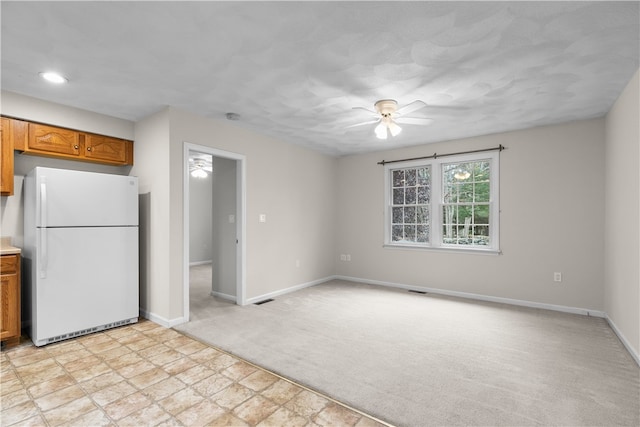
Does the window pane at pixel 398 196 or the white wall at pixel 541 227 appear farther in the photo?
the window pane at pixel 398 196

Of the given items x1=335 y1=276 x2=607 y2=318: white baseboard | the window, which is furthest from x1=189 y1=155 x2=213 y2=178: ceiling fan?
x1=335 y1=276 x2=607 y2=318: white baseboard

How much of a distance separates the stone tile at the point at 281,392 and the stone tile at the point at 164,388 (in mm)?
643

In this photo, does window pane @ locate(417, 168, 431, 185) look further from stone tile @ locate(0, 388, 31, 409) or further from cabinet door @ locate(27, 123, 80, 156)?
stone tile @ locate(0, 388, 31, 409)

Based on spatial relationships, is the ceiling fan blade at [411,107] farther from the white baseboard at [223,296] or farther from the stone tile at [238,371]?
the white baseboard at [223,296]

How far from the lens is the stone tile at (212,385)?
2.21 meters

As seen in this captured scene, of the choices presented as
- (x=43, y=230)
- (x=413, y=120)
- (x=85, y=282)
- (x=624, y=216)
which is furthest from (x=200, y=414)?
(x=624, y=216)

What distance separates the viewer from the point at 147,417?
193 centimetres

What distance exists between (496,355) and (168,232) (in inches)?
138

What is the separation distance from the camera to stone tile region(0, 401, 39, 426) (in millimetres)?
1903

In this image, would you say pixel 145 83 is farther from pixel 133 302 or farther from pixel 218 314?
pixel 218 314

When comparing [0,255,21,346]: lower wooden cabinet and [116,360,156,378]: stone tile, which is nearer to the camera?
[116,360,156,378]: stone tile

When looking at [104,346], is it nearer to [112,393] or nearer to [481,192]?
[112,393]

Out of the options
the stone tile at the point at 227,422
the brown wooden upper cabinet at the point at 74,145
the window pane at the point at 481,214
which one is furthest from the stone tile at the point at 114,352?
the window pane at the point at 481,214

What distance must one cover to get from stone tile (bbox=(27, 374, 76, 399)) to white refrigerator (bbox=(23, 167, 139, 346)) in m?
0.82
